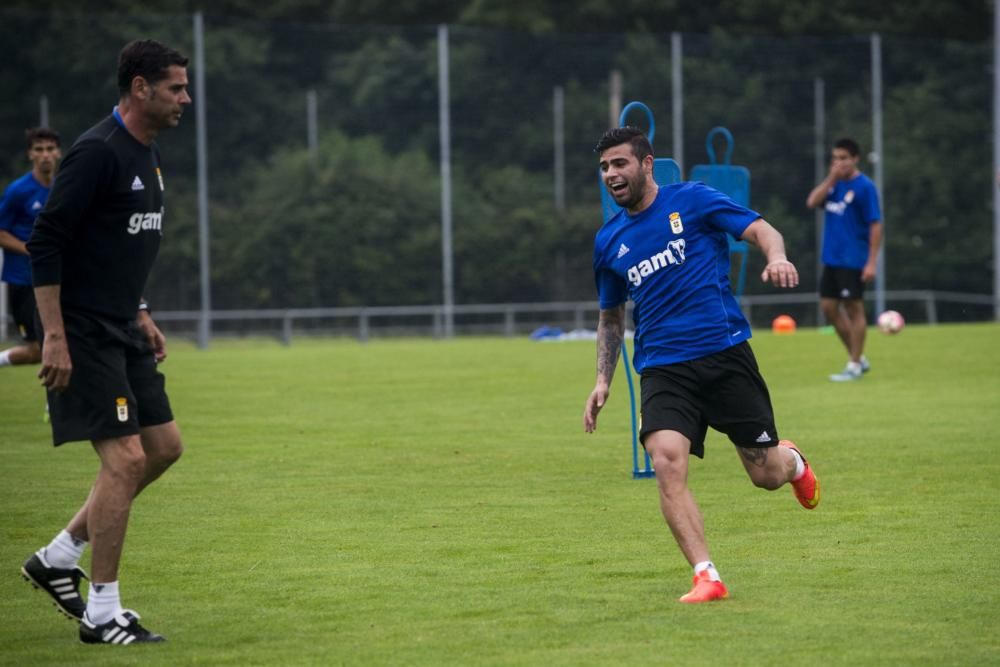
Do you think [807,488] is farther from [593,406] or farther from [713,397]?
[593,406]

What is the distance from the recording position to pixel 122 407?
18.5ft

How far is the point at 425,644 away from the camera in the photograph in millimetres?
5535

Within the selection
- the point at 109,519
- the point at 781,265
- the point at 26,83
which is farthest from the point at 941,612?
the point at 26,83

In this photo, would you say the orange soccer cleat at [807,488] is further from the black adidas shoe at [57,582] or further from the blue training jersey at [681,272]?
the black adidas shoe at [57,582]

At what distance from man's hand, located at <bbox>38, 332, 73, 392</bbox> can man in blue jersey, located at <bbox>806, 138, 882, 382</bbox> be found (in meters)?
11.2

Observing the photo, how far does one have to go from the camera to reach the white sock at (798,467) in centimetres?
Result: 715

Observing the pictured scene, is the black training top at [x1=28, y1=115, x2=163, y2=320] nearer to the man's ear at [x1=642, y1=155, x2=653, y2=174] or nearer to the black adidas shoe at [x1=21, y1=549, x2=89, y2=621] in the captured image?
the black adidas shoe at [x1=21, y1=549, x2=89, y2=621]

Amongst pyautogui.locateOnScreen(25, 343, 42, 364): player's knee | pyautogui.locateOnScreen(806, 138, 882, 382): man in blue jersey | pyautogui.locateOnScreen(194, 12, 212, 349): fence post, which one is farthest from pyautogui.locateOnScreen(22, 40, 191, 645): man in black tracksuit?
pyautogui.locateOnScreen(194, 12, 212, 349): fence post

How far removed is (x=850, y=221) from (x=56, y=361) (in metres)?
11.9

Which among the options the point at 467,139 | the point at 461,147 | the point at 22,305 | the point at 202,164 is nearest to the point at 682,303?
the point at 22,305

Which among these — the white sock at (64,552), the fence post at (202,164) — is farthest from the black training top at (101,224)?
the fence post at (202,164)

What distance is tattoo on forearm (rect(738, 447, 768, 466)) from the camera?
6719mm

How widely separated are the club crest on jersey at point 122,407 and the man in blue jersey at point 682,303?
1912mm

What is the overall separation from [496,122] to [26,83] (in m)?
9.05
